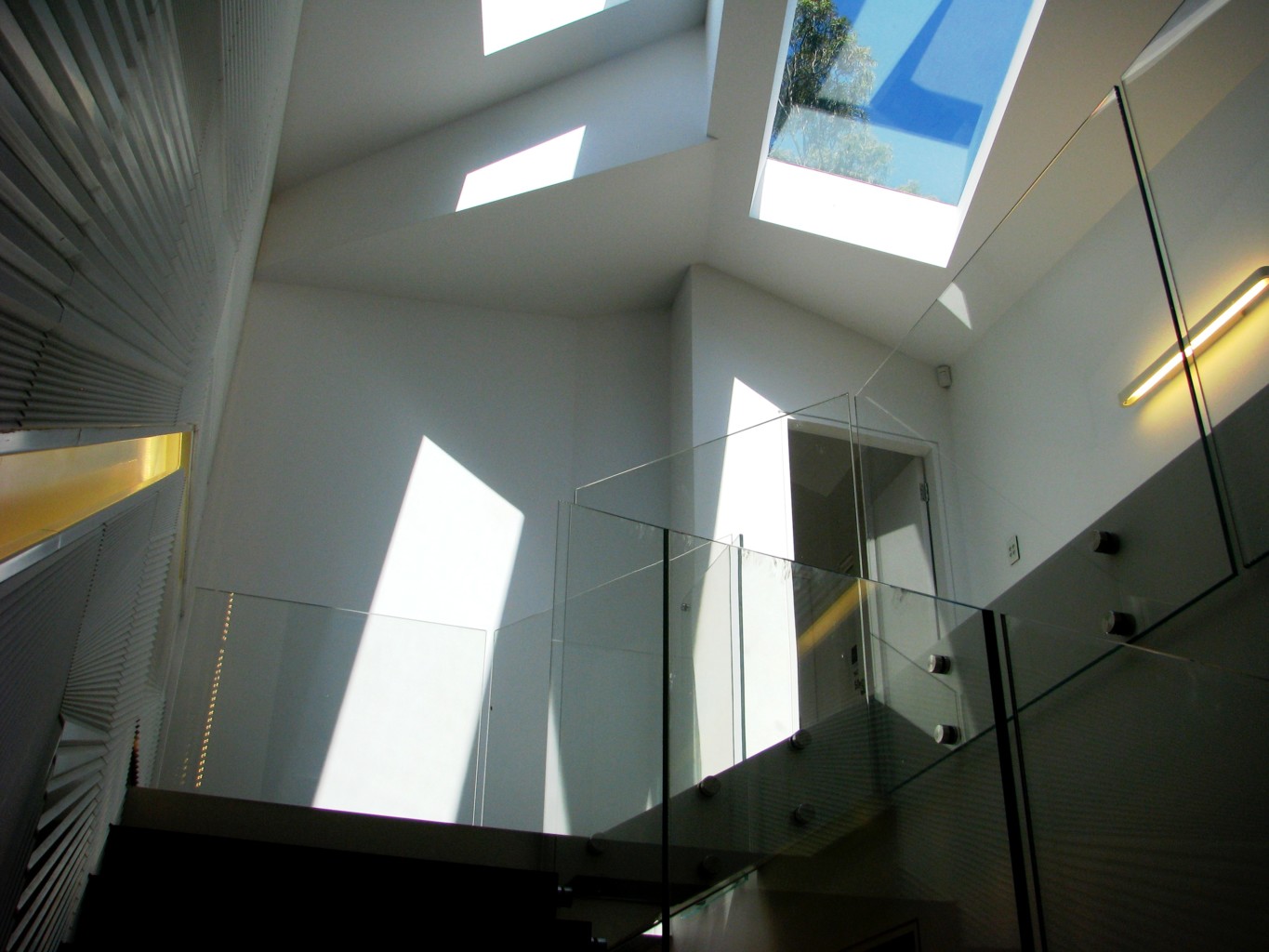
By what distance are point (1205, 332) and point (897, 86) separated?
12.6 feet

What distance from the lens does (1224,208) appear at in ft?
8.15

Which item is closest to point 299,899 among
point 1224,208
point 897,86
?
point 1224,208

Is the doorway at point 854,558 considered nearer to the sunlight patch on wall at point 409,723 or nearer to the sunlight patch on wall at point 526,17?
the sunlight patch on wall at point 409,723

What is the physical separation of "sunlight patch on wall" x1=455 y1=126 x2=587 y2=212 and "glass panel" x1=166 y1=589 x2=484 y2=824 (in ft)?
10.1

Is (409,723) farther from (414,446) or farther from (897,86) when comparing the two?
(897,86)

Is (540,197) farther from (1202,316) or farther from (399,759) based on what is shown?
(1202,316)

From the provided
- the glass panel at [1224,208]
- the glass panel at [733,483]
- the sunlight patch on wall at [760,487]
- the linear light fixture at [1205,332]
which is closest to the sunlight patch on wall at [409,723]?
the glass panel at [733,483]

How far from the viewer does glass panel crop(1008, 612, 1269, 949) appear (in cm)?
203

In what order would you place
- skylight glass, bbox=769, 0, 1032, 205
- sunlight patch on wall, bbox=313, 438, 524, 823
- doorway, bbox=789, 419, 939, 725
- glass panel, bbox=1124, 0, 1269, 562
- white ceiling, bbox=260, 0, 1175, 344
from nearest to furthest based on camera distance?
1. glass panel, bbox=1124, 0, 1269, 562
2. doorway, bbox=789, 419, 939, 725
3. sunlight patch on wall, bbox=313, 438, 524, 823
4. skylight glass, bbox=769, 0, 1032, 205
5. white ceiling, bbox=260, 0, 1175, 344

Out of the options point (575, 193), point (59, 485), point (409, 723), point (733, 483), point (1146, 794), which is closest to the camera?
point (59, 485)

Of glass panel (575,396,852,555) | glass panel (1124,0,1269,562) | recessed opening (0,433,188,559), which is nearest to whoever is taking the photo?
recessed opening (0,433,188,559)

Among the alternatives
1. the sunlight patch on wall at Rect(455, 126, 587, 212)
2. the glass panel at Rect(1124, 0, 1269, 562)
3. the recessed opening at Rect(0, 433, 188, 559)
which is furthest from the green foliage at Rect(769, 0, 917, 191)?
the recessed opening at Rect(0, 433, 188, 559)

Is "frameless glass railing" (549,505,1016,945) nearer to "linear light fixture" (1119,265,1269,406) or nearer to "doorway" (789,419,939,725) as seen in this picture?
"doorway" (789,419,939,725)

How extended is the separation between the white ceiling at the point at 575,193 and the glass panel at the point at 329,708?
3.12 metres
